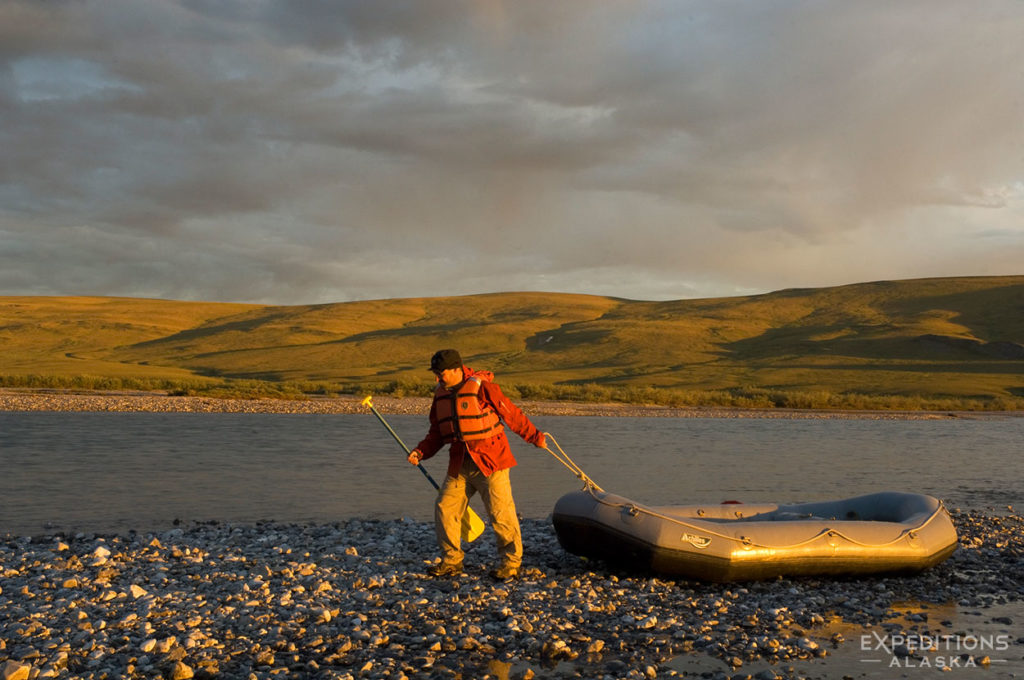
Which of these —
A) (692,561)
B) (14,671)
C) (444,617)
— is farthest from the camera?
(692,561)

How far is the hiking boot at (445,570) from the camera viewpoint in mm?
9961

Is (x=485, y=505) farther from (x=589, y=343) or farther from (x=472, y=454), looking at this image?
(x=589, y=343)

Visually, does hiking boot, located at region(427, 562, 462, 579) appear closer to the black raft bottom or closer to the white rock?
the black raft bottom

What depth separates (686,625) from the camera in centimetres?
866

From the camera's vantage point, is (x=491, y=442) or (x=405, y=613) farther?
(x=491, y=442)

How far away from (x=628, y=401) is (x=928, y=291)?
9974cm

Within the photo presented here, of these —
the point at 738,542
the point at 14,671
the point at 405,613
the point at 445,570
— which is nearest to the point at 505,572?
the point at 445,570

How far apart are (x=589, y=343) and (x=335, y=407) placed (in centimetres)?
6662

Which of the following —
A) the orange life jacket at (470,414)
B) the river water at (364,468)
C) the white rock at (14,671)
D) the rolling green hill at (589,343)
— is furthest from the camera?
the rolling green hill at (589,343)

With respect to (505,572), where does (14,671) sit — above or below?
above

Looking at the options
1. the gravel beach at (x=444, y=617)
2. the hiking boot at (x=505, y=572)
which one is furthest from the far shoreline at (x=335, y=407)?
the hiking boot at (x=505, y=572)

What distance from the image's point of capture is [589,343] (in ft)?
358

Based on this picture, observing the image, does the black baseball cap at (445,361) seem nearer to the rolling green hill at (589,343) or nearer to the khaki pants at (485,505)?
the khaki pants at (485,505)

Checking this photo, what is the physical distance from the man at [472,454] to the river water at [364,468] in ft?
17.0
